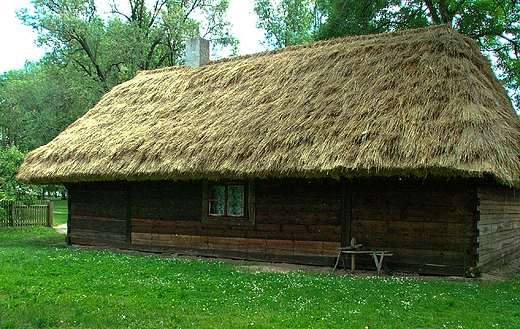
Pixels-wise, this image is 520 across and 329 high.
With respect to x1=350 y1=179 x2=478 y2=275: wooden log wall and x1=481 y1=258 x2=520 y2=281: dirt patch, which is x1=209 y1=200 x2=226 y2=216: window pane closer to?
x1=350 y1=179 x2=478 y2=275: wooden log wall

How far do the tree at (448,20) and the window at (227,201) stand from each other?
9.92m

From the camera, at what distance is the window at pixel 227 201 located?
10992mm

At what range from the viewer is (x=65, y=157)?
41.4 feet

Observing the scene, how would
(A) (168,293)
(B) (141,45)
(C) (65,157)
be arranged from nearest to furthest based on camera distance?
(A) (168,293)
(C) (65,157)
(B) (141,45)

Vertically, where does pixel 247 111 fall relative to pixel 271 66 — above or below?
below

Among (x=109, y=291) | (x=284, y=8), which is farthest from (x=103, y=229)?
(x=284, y=8)

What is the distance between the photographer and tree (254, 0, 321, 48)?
35.0 meters

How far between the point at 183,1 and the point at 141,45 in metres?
5.71

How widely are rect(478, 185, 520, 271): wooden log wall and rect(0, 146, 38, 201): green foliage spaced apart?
1495 centimetres

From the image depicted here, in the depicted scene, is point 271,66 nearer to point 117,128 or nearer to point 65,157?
point 117,128

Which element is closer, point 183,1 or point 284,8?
point 183,1

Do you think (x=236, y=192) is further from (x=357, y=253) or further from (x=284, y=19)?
(x=284, y=19)

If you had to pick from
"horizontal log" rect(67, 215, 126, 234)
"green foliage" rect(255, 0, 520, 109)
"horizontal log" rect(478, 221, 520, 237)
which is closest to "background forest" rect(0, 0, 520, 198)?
"green foliage" rect(255, 0, 520, 109)

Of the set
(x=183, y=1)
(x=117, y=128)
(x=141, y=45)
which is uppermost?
(x=183, y=1)
